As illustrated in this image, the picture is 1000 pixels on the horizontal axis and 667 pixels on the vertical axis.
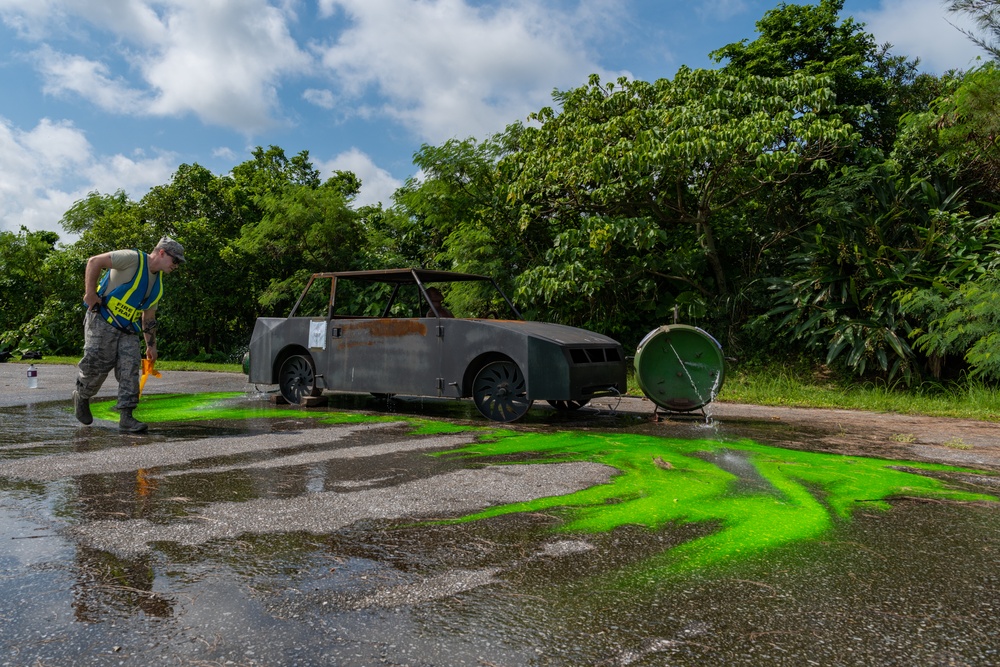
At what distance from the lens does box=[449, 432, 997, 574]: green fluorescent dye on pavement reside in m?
3.62

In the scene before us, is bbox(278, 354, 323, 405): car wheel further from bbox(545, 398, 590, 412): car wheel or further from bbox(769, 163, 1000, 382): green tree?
bbox(769, 163, 1000, 382): green tree

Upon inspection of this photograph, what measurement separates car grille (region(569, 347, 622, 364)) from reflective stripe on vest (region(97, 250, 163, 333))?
401cm

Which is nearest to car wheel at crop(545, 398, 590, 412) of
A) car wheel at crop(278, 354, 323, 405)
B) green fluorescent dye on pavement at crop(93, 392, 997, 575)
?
green fluorescent dye on pavement at crop(93, 392, 997, 575)

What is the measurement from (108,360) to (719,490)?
5344mm

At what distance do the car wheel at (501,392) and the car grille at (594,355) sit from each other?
0.56 metres

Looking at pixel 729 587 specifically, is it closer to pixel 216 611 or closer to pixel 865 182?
pixel 216 611

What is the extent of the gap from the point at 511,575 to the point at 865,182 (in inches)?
467

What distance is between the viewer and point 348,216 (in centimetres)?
1917

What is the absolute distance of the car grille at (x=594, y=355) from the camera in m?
7.43

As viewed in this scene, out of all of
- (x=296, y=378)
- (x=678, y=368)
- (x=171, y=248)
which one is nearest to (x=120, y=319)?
(x=171, y=248)

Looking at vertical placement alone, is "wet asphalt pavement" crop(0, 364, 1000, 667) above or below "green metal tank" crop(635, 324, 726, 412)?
below

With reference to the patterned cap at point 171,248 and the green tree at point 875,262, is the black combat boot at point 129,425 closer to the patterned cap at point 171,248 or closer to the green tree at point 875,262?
the patterned cap at point 171,248

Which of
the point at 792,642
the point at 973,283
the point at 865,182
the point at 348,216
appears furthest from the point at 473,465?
the point at 348,216

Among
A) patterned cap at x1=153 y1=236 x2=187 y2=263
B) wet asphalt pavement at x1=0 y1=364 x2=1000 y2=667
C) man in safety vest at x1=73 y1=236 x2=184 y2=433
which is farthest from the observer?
patterned cap at x1=153 y1=236 x2=187 y2=263
